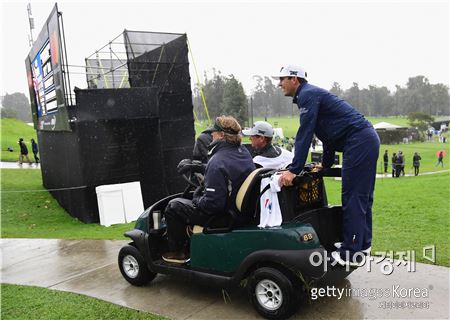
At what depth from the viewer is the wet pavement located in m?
3.81

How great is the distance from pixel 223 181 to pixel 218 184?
0.06 meters

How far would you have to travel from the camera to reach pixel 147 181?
443 inches

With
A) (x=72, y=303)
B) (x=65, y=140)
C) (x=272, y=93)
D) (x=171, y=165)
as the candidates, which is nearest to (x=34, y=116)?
(x=65, y=140)

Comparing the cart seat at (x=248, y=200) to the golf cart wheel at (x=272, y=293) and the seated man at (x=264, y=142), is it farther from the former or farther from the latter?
the seated man at (x=264, y=142)

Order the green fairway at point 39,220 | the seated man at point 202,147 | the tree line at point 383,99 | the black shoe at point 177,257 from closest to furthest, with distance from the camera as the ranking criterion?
the black shoe at point 177,257
the seated man at point 202,147
the green fairway at point 39,220
the tree line at point 383,99

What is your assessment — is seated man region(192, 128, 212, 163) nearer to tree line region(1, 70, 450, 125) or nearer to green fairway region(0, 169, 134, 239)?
green fairway region(0, 169, 134, 239)

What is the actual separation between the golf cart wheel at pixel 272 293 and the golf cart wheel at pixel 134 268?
1.55 metres

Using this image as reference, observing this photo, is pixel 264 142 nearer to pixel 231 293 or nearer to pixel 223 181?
pixel 223 181

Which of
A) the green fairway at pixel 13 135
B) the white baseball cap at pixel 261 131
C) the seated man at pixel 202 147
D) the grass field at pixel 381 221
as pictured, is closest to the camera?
the white baseball cap at pixel 261 131

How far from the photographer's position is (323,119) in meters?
4.00

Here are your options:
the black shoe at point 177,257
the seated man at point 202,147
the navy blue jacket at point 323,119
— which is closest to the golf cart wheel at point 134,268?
the black shoe at point 177,257

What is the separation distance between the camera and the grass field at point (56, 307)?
413cm

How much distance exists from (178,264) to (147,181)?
6.96m

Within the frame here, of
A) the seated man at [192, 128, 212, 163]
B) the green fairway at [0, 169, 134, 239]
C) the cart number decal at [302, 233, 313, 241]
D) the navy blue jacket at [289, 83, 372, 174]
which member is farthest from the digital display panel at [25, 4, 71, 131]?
the cart number decal at [302, 233, 313, 241]
